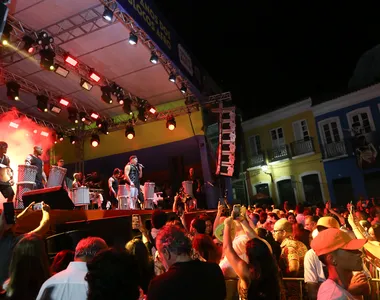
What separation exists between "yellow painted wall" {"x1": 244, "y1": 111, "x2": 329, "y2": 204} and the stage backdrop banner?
37.7 feet

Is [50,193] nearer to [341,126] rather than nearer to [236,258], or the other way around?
[236,258]

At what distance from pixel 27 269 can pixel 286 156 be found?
21.2m

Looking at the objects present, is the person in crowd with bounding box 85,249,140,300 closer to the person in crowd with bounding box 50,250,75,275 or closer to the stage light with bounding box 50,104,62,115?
the person in crowd with bounding box 50,250,75,275

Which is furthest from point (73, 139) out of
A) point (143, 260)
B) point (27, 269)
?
point (27, 269)

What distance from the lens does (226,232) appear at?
308 centimetres

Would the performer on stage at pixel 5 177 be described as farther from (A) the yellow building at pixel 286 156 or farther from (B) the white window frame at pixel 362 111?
(B) the white window frame at pixel 362 111

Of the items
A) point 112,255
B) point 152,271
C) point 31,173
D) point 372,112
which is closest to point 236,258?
point 152,271

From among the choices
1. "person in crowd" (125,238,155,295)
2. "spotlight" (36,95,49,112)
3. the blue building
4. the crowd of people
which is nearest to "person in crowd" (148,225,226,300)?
the crowd of people

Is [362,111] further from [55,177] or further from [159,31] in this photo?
[55,177]

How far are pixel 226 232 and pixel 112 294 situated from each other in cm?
163

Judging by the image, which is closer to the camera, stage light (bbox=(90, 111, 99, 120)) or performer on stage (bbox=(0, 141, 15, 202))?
performer on stage (bbox=(0, 141, 15, 202))

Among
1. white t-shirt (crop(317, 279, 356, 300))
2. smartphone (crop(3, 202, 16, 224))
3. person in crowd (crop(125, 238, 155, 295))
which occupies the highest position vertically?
smartphone (crop(3, 202, 16, 224))

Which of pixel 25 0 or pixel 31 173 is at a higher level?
pixel 25 0

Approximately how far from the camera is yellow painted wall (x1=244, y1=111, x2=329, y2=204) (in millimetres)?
20953
